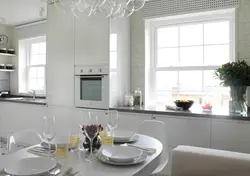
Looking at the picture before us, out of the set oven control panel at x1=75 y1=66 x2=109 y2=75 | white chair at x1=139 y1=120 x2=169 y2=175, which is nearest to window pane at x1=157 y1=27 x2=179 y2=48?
oven control panel at x1=75 y1=66 x2=109 y2=75

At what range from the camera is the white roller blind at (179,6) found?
304 centimetres

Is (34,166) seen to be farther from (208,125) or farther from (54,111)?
(54,111)

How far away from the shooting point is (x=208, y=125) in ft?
8.46

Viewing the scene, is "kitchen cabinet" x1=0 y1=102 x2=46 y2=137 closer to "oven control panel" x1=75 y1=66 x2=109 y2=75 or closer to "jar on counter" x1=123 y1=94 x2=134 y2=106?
"oven control panel" x1=75 y1=66 x2=109 y2=75

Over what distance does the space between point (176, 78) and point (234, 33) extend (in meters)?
0.97

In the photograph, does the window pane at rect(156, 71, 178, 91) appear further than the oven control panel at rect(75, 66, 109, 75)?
Yes

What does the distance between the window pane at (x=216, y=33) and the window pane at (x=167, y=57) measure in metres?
0.47

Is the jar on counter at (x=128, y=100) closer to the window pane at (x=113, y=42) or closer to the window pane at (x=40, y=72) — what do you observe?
the window pane at (x=113, y=42)

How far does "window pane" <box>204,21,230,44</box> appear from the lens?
3223mm

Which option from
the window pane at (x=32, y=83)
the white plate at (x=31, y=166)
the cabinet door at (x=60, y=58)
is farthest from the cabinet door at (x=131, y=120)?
the window pane at (x=32, y=83)

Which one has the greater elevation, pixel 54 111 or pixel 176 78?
pixel 176 78

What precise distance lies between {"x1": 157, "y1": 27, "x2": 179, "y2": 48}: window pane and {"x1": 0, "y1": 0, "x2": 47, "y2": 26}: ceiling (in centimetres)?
189

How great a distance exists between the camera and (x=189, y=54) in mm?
3473

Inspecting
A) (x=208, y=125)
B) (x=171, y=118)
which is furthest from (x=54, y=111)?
(x=208, y=125)
